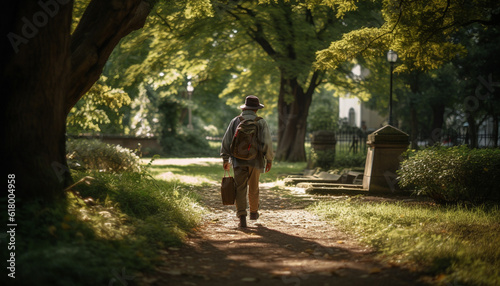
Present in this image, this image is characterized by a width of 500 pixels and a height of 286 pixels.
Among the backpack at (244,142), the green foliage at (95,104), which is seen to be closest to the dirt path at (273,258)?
the backpack at (244,142)

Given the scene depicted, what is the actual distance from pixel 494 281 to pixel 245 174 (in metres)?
4.01

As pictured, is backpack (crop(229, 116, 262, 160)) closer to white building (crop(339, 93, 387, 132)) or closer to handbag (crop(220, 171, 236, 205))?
handbag (crop(220, 171, 236, 205))

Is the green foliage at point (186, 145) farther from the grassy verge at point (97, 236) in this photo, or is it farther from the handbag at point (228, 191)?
the handbag at point (228, 191)

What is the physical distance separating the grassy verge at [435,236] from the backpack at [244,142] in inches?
72.0

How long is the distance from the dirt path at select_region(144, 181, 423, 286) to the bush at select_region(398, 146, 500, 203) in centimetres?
225

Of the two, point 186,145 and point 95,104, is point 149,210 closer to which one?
point 95,104

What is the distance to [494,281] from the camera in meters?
4.03

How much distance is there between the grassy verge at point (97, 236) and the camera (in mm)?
3787

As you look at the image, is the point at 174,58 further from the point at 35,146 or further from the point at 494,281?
the point at 494,281

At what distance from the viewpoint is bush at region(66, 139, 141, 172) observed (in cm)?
1214

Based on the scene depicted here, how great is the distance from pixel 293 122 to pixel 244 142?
17142mm

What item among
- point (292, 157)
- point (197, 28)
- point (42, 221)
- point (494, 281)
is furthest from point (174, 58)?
point (494, 281)

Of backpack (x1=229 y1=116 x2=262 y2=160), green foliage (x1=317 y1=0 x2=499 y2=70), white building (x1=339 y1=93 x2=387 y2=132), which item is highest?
white building (x1=339 y1=93 x2=387 y2=132)

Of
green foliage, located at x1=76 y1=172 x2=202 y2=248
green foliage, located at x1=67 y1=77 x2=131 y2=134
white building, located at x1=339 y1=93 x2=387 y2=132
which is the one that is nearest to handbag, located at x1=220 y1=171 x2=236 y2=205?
green foliage, located at x1=76 y1=172 x2=202 y2=248
